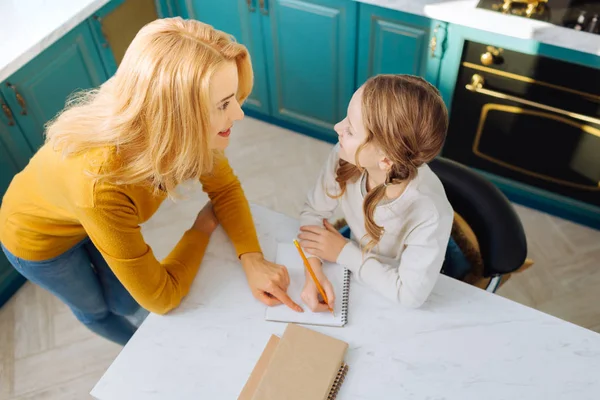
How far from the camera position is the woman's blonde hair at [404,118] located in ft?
3.50

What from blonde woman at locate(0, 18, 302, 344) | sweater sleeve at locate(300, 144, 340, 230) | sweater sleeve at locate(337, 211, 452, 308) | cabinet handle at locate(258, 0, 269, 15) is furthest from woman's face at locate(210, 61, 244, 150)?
cabinet handle at locate(258, 0, 269, 15)

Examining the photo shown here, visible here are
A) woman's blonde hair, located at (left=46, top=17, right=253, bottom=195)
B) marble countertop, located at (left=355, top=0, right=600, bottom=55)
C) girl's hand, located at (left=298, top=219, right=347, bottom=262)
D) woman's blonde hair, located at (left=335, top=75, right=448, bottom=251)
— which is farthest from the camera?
marble countertop, located at (left=355, top=0, right=600, bottom=55)

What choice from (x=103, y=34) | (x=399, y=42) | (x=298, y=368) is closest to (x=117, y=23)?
(x=103, y=34)

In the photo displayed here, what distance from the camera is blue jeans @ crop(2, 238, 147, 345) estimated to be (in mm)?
1373

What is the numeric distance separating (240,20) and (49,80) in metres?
0.78

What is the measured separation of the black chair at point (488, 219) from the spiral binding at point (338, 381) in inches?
19.7

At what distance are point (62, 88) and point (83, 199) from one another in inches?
47.1

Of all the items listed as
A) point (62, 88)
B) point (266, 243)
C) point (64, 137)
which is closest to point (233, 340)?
point (266, 243)

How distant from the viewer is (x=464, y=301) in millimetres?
1153

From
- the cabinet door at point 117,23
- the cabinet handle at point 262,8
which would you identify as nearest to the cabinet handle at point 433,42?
the cabinet handle at point 262,8

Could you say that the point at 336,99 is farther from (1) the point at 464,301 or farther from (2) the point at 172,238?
(1) the point at 464,301

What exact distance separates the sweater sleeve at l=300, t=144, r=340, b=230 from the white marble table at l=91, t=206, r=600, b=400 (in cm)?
24

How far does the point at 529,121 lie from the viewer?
6.43 ft

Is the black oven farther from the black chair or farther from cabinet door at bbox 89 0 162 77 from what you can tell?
cabinet door at bbox 89 0 162 77
